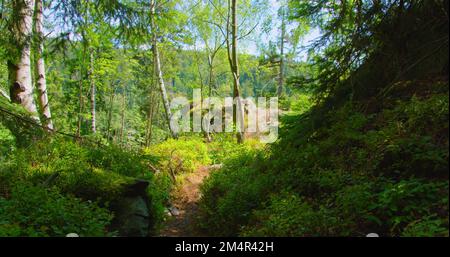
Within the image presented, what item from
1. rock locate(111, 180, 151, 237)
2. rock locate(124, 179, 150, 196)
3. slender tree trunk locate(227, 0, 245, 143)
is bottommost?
rock locate(111, 180, 151, 237)

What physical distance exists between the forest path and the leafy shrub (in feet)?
9.82

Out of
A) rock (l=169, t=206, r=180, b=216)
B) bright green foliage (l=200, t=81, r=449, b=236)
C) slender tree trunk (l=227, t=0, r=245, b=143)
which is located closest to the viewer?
bright green foliage (l=200, t=81, r=449, b=236)

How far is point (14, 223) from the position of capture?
401 cm

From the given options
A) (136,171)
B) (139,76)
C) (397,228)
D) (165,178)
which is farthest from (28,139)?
(139,76)

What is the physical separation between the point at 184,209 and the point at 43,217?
18.1ft

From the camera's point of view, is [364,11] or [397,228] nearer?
[397,228]

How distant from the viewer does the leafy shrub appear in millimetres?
3982

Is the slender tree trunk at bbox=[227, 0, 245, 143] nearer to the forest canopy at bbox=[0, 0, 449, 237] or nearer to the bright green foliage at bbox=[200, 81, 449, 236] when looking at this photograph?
the forest canopy at bbox=[0, 0, 449, 237]

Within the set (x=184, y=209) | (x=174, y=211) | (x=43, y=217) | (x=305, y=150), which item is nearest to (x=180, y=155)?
(x=184, y=209)

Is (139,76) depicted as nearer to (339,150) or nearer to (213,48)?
(213,48)

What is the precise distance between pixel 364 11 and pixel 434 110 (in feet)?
8.98

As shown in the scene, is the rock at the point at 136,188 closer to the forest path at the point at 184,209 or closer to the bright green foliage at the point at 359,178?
the forest path at the point at 184,209

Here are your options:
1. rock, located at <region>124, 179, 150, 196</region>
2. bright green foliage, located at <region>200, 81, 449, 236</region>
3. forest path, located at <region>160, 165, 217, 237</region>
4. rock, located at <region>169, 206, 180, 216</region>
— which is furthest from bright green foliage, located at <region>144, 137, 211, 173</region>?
bright green foliage, located at <region>200, 81, 449, 236</region>

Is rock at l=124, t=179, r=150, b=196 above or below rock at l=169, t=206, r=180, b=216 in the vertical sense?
above
